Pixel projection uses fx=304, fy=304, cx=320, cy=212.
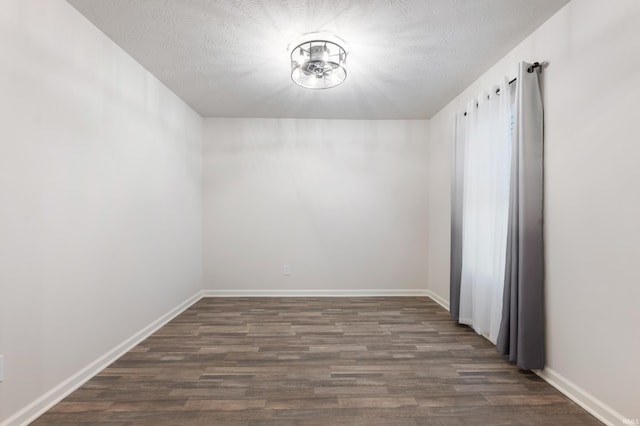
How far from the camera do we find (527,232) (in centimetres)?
214

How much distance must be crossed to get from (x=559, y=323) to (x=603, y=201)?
84cm

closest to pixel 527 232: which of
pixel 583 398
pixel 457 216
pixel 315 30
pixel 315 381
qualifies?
pixel 583 398

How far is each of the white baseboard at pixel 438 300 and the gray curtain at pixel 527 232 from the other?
1516 millimetres

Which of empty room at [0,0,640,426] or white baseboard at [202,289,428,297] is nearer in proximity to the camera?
empty room at [0,0,640,426]

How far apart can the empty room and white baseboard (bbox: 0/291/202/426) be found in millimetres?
14

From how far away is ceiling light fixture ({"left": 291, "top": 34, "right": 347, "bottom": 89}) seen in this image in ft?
7.51

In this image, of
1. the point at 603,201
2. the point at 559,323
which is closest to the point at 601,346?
the point at 559,323

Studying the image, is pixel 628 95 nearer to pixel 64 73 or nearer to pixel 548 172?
pixel 548 172

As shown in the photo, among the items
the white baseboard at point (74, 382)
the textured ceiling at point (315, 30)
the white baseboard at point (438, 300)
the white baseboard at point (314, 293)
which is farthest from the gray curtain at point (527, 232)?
the white baseboard at point (74, 382)

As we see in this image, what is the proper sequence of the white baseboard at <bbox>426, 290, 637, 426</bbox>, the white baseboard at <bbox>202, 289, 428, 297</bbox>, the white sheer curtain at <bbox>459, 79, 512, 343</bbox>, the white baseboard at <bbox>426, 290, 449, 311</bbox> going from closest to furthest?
the white baseboard at <bbox>426, 290, 637, 426</bbox>, the white sheer curtain at <bbox>459, 79, 512, 343</bbox>, the white baseboard at <bbox>426, 290, 449, 311</bbox>, the white baseboard at <bbox>202, 289, 428, 297</bbox>

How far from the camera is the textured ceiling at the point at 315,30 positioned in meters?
1.95

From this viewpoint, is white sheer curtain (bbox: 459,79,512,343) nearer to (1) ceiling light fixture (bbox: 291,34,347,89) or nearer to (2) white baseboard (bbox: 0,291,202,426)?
(1) ceiling light fixture (bbox: 291,34,347,89)

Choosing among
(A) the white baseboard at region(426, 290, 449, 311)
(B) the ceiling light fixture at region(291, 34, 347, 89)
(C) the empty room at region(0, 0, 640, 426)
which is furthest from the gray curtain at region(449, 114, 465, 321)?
(B) the ceiling light fixture at region(291, 34, 347, 89)

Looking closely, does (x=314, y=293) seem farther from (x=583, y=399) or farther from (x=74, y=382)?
(x=583, y=399)
